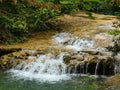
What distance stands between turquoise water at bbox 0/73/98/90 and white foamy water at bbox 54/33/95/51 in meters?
2.83

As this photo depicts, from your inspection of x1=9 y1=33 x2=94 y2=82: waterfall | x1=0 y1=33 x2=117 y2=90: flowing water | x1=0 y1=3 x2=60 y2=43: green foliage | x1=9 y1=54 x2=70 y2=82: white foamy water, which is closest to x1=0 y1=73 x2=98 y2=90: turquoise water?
x1=0 y1=33 x2=117 y2=90: flowing water

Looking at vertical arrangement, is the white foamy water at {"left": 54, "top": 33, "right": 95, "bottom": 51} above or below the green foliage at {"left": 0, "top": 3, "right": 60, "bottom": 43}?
below

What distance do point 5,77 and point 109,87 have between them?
11.6ft

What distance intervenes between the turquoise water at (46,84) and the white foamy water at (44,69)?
71cm

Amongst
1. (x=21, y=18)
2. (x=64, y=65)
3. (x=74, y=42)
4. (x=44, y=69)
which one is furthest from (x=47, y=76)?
(x=21, y=18)

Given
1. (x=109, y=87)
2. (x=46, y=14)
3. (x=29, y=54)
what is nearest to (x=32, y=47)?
(x=29, y=54)

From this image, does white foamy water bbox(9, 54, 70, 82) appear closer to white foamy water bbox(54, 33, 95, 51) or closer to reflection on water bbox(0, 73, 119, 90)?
reflection on water bbox(0, 73, 119, 90)

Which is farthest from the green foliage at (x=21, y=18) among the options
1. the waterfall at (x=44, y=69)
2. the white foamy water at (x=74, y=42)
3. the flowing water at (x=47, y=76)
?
the waterfall at (x=44, y=69)

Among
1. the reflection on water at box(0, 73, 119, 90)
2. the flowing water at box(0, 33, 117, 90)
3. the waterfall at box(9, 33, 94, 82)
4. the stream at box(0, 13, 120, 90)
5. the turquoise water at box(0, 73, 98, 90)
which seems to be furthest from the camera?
the waterfall at box(9, 33, 94, 82)

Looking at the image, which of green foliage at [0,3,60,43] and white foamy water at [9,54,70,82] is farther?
green foliage at [0,3,60,43]

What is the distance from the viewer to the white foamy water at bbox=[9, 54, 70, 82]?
11.9 meters

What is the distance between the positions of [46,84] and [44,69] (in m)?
1.87

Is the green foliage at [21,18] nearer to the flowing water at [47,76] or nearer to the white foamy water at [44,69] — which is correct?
the flowing water at [47,76]

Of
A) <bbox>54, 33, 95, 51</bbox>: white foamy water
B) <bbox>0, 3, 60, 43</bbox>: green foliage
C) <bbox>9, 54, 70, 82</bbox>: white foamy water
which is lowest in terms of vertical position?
<bbox>9, 54, 70, 82</bbox>: white foamy water
